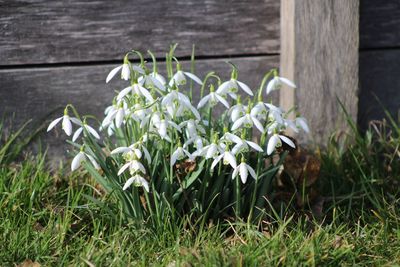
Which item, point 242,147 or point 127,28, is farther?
point 127,28

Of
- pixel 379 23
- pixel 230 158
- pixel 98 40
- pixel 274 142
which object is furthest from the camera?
pixel 379 23

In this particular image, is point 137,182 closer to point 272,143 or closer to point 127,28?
point 272,143

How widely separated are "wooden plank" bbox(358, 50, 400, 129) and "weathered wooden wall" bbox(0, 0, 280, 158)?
42 centimetres

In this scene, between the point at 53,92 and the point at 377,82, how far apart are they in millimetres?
1318

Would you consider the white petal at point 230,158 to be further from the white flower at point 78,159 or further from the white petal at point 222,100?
the white flower at point 78,159

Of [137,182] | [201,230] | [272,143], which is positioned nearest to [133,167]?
[137,182]

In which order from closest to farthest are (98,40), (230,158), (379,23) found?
(230,158) → (98,40) → (379,23)

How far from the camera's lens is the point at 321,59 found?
9.26 ft

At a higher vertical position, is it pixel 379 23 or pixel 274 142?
pixel 379 23

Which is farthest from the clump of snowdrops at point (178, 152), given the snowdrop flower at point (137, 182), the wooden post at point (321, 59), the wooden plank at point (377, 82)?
the wooden plank at point (377, 82)

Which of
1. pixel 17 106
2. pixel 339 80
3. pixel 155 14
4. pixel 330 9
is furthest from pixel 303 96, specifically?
pixel 17 106

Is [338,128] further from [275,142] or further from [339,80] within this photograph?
[275,142]

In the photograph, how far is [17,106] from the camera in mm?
2814

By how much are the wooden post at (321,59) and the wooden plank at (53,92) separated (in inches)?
16.8
